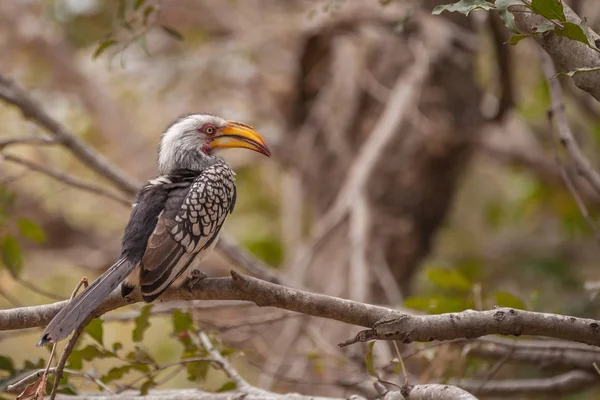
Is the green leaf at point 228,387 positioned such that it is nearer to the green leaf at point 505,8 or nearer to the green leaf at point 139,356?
the green leaf at point 139,356

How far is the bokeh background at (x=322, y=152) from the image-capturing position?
434 centimetres

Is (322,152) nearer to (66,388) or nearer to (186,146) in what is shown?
(186,146)

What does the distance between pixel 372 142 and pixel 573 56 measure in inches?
109

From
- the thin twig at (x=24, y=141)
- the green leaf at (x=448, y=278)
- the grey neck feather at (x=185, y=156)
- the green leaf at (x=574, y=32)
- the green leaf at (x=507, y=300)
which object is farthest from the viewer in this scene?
the thin twig at (x=24, y=141)

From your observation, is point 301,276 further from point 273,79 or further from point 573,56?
point 573,56

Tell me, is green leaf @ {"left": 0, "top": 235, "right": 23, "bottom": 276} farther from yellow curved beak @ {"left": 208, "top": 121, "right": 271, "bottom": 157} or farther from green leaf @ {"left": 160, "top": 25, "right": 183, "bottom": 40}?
green leaf @ {"left": 160, "top": 25, "right": 183, "bottom": 40}

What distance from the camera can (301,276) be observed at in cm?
423

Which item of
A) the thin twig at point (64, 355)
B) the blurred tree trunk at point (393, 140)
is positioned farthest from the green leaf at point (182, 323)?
the blurred tree trunk at point (393, 140)

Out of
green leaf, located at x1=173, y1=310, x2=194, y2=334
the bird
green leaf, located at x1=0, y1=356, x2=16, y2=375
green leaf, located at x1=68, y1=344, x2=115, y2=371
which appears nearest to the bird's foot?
the bird

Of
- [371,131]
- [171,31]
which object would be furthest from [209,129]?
[371,131]

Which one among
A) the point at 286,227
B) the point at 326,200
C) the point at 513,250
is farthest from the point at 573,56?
the point at 513,250

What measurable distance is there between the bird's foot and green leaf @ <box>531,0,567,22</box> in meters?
1.08

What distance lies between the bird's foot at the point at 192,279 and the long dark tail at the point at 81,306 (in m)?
0.16

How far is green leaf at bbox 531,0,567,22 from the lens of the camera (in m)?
1.59
